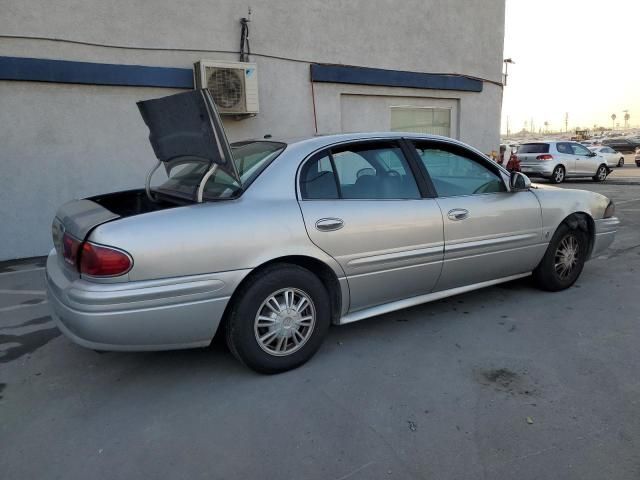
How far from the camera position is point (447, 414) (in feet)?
8.59

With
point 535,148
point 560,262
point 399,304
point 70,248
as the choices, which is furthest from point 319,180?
point 535,148

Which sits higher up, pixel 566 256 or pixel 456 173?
pixel 456 173

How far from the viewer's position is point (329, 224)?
3096 mm

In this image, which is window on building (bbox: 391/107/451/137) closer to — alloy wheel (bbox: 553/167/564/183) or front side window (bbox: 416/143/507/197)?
front side window (bbox: 416/143/507/197)

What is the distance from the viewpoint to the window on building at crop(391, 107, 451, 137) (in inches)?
358

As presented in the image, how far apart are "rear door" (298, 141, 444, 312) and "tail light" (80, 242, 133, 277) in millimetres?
1097

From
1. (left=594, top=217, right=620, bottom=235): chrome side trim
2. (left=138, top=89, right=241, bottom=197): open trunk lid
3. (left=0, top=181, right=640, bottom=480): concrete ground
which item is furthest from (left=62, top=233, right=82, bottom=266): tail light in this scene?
(left=594, top=217, right=620, bottom=235): chrome side trim

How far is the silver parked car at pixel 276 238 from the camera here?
2.61m

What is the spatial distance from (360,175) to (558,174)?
15.2 meters

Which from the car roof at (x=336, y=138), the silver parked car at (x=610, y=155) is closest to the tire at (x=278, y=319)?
the car roof at (x=336, y=138)

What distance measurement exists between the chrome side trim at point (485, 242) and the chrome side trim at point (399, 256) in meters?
0.11

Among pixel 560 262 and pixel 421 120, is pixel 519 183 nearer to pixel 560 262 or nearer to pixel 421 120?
pixel 560 262

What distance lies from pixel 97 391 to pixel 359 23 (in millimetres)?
7385

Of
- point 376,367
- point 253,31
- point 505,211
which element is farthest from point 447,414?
point 253,31
